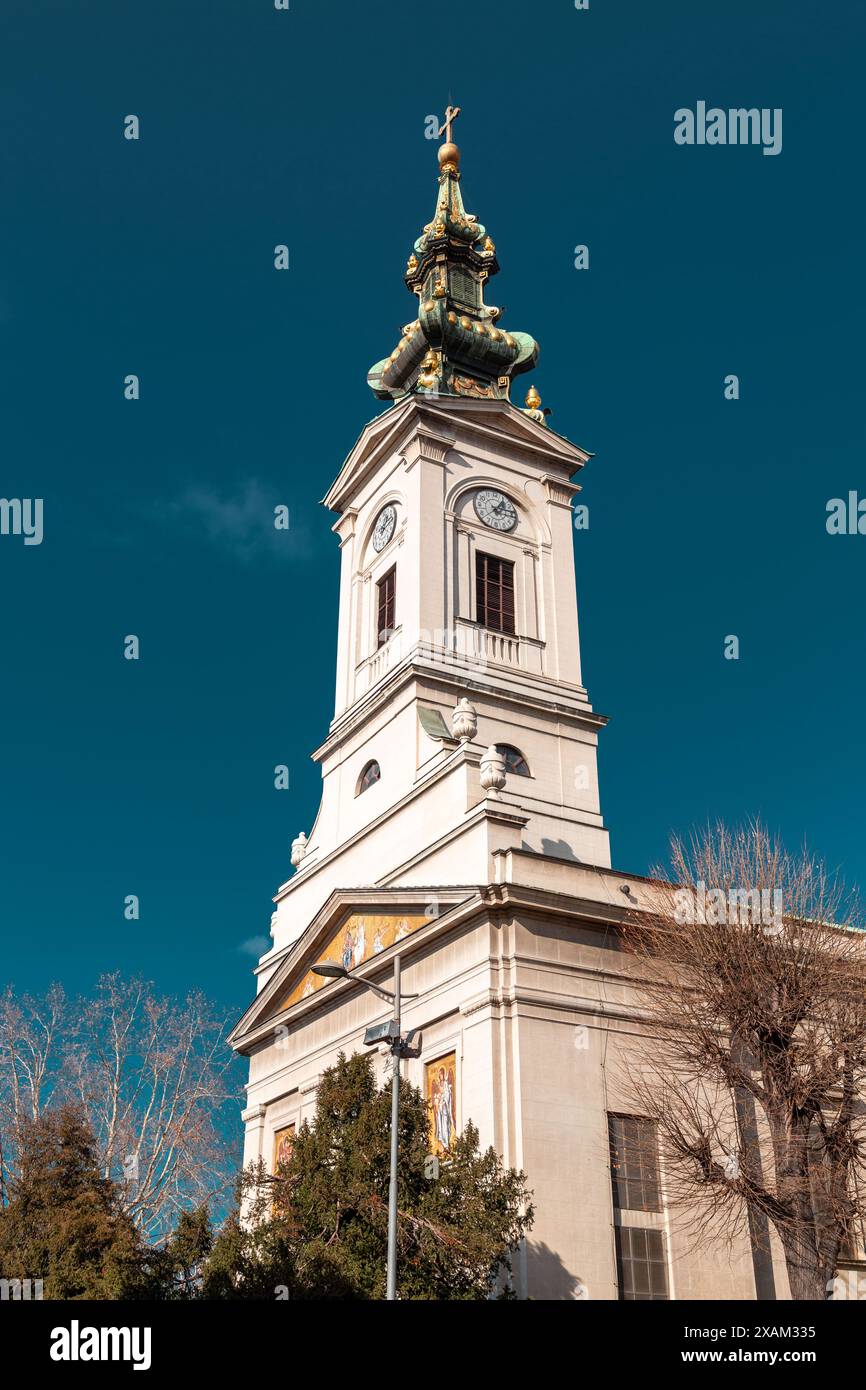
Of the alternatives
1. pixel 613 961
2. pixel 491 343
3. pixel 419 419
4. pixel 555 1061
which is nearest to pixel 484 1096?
pixel 555 1061

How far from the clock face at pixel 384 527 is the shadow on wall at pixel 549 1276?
78.2 feet

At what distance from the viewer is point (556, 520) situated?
44188 mm

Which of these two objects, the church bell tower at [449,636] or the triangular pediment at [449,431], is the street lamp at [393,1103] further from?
the triangular pediment at [449,431]

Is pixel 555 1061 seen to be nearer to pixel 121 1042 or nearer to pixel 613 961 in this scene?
pixel 613 961

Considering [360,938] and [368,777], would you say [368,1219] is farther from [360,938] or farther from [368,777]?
[368,777]

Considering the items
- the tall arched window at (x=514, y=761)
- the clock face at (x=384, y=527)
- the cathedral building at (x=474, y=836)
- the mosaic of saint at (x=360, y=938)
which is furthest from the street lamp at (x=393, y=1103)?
the clock face at (x=384, y=527)

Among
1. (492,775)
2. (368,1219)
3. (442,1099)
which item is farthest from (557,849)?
(368,1219)

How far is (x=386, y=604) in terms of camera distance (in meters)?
42.4

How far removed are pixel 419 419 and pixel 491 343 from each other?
7398mm

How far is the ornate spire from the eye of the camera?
4736cm

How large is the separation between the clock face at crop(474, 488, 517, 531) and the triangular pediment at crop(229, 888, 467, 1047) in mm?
14635

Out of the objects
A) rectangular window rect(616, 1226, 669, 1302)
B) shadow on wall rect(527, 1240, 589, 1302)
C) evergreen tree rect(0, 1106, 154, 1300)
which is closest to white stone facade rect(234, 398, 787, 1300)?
shadow on wall rect(527, 1240, 589, 1302)

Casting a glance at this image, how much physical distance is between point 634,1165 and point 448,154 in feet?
140

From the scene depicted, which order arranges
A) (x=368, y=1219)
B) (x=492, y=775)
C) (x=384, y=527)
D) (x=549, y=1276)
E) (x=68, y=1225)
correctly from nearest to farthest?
(x=368, y=1219)
(x=549, y=1276)
(x=68, y=1225)
(x=492, y=775)
(x=384, y=527)
